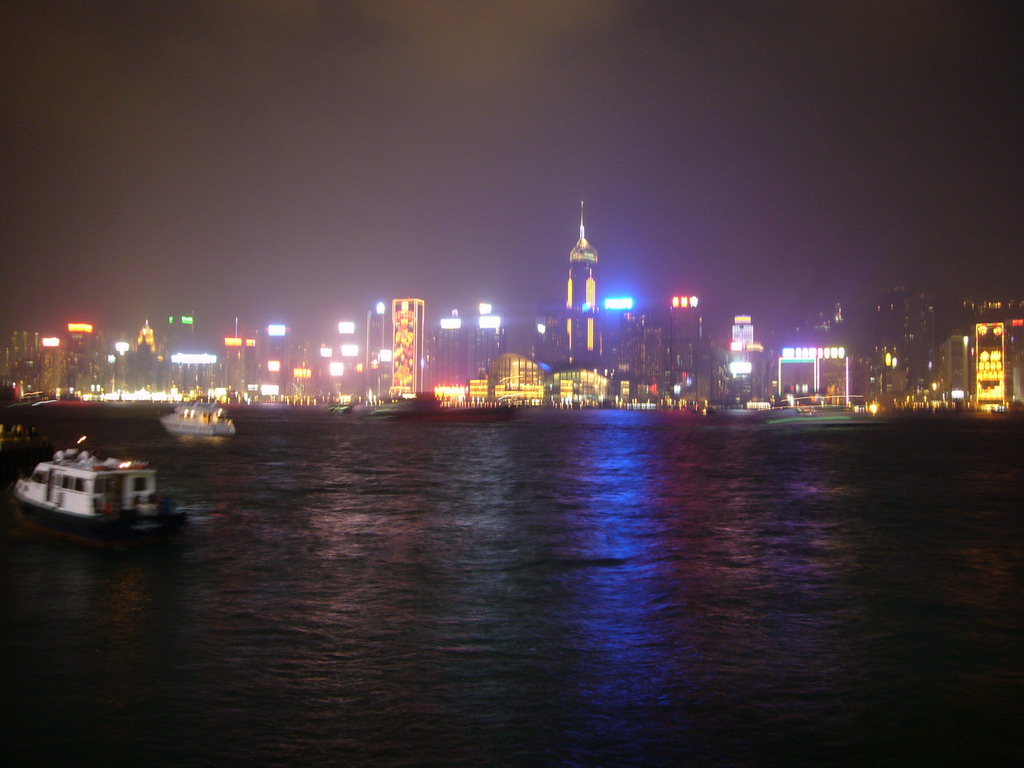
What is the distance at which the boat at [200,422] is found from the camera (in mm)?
78688

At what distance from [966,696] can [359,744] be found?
25.1 ft

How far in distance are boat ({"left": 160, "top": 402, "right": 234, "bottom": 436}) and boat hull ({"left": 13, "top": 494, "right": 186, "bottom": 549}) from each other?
192 ft

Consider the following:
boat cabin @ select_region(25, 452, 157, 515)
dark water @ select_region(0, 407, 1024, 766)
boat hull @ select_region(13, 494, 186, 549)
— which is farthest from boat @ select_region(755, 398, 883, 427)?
boat cabin @ select_region(25, 452, 157, 515)

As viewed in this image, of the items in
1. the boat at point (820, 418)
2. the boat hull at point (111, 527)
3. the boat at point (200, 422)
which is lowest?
the boat at point (820, 418)

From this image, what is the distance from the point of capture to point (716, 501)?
33.8 meters

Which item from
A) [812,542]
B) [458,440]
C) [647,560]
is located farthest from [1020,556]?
[458,440]

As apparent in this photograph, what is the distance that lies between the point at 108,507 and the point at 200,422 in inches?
2487

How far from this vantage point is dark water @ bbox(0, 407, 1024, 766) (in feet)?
31.0

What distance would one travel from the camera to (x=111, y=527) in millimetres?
19984

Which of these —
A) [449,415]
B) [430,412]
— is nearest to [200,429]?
[430,412]

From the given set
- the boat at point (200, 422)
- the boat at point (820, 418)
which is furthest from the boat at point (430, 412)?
the boat at point (200, 422)

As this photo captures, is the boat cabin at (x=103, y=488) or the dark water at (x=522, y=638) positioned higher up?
the boat cabin at (x=103, y=488)

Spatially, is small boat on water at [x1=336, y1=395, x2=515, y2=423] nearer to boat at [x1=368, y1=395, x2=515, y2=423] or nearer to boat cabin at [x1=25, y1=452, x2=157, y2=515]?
boat at [x1=368, y1=395, x2=515, y2=423]

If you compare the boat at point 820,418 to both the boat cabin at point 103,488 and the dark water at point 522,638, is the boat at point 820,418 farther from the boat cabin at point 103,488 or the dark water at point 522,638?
the boat cabin at point 103,488
